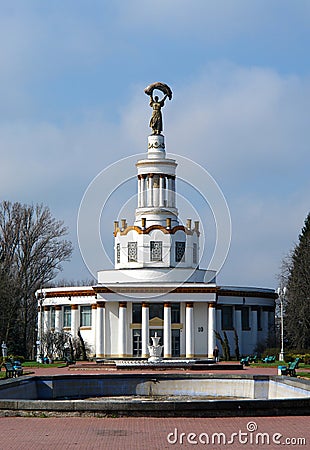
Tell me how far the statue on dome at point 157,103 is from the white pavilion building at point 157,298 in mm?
840

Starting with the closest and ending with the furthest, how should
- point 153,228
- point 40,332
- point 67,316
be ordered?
point 40,332 → point 153,228 → point 67,316

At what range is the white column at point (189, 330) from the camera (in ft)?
214

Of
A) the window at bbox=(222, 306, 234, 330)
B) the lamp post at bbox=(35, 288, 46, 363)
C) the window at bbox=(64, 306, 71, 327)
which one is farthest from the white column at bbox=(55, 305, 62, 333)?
the window at bbox=(222, 306, 234, 330)

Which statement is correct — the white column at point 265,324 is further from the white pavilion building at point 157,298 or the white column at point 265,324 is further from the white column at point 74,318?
the white column at point 74,318

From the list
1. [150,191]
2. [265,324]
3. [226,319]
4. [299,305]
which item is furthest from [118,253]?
[299,305]

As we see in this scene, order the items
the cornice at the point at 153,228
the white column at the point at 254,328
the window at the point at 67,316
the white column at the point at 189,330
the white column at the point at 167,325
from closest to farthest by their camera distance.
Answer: the white column at the point at 189,330 → the white column at the point at 167,325 → the cornice at the point at 153,228 → the window at the point at 67,316 → the white column at the point at 254,328

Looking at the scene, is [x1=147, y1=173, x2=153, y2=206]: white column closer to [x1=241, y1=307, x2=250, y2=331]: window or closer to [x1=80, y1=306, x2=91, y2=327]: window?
[x1=80, y1=306, x2=91, y2=327]: window

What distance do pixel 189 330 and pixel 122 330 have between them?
5154mm

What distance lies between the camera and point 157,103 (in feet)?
231

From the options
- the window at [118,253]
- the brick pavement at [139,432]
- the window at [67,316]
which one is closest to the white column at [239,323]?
the window at [118,253]

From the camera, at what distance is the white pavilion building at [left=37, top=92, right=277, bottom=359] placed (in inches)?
2584

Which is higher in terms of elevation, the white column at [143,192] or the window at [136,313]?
the white column at [143,192]

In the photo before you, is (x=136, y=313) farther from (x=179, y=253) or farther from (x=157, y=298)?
(x=179, y=253)

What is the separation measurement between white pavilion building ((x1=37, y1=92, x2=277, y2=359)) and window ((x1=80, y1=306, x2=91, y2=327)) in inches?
3.2
